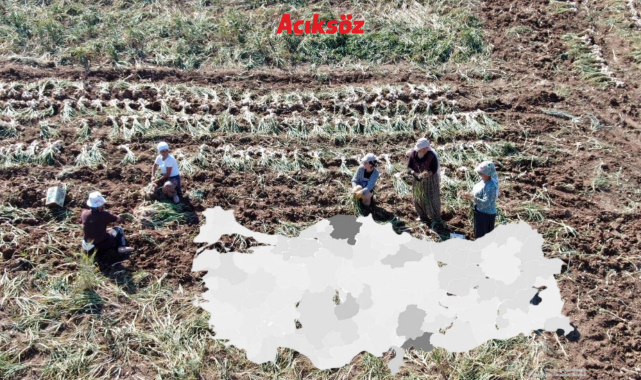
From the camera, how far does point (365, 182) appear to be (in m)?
6.62

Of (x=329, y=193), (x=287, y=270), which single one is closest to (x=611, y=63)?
(x=329, y=193)

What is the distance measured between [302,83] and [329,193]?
8.20ft

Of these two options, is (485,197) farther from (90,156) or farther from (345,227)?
(90,156)

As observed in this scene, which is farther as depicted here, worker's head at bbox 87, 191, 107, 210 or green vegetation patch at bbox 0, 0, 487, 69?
green vegetation patch at bbox 0, 0, 487, 69

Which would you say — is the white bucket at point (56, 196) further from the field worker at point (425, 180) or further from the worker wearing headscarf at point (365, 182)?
the field worker at point (425, 180)

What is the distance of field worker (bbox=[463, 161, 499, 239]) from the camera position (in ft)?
18.8

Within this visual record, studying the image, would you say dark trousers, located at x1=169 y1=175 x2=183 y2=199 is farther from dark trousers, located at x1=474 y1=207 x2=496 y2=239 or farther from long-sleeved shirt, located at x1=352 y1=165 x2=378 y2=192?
dark trousers, located at x1=474 y1=207 x2=496 y2=239

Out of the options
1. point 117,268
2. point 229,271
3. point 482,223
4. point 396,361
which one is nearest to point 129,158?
point 117,268

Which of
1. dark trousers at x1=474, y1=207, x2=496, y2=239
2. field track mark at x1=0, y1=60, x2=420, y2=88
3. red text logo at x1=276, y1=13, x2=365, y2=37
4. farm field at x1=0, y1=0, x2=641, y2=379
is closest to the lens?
farm field at x1=0, y1=0, x2=641, y2=379

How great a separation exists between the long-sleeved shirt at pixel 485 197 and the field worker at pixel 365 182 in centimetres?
112

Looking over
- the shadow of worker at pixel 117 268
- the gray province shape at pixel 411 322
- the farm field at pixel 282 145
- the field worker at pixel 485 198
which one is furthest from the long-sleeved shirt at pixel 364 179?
the shadow of worker at pixel 117 268
